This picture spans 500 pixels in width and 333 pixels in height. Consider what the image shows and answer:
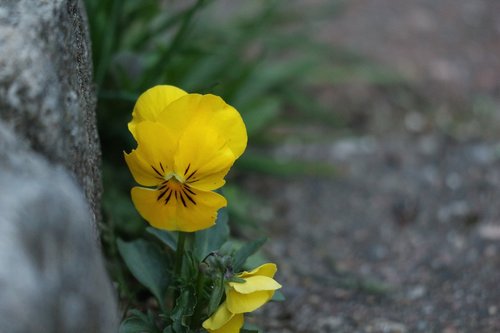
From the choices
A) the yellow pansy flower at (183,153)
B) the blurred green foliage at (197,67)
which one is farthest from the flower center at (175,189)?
the blurred green foliage at (197,67)

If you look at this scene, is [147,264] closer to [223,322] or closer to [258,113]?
[223,322]

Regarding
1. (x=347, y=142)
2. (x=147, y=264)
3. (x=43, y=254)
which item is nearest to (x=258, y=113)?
(x=347, y=142)

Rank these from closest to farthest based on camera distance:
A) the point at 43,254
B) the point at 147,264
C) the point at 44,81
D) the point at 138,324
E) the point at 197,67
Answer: the point at 43,254 < the point at 44,81 < the point at 138,324 < the point at 147,264 < the point at 197,67

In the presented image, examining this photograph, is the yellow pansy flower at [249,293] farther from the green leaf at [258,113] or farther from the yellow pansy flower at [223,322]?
the green leaf at [258,113]

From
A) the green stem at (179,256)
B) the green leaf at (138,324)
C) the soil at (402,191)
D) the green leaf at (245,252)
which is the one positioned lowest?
the green leaf at (138,324)

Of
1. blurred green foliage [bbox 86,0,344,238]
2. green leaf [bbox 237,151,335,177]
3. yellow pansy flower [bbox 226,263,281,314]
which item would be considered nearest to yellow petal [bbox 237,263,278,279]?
yellow pansy flower [bbox 226,263,281,314]

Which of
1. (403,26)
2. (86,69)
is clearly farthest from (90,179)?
(403,26)

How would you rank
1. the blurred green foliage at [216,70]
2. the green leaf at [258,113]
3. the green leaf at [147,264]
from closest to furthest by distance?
the green leaf at [147,264] < the blurred green foliage at [216,70] < the green leaf at [258,113]
